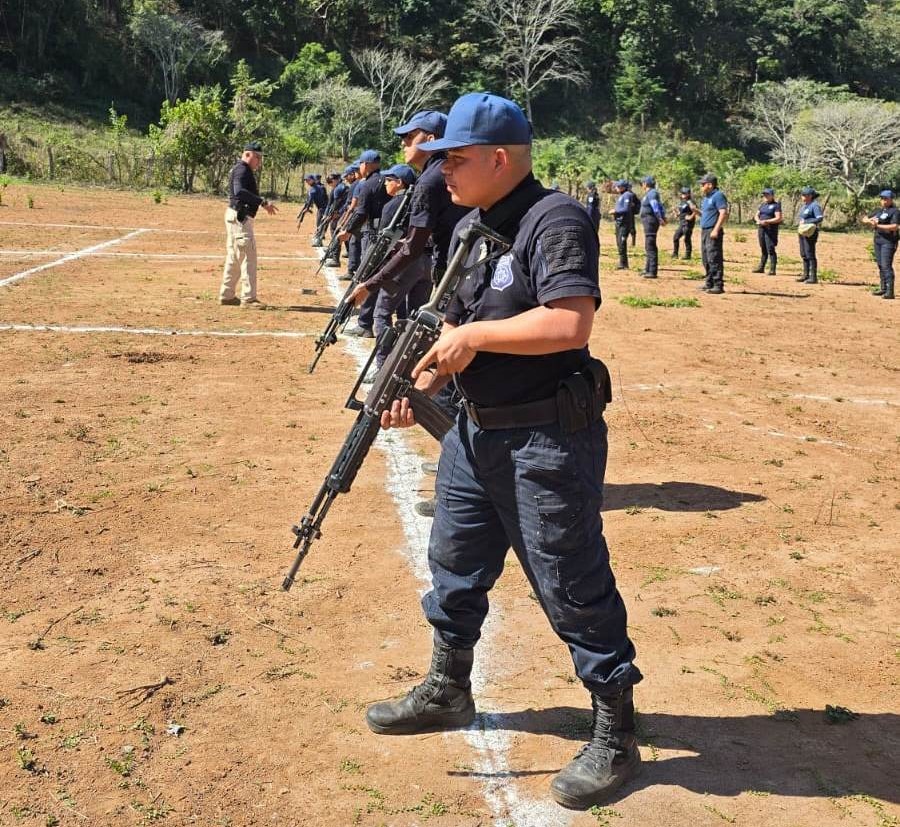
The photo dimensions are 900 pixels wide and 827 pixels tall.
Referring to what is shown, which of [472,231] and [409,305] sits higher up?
[472,231]

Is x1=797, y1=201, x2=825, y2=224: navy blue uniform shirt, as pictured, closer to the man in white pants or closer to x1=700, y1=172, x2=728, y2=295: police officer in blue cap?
x1=700, y1=172, x2=728, y2=295: police officer in blue cap

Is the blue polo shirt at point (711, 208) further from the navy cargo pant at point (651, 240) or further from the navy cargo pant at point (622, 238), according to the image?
the navy cargo pant at point (622, 238)

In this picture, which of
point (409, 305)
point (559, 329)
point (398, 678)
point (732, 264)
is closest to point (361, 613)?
point (398, 678)

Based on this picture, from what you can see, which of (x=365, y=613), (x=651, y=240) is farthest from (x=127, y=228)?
(x=365, y=613)

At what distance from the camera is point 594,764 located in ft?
10.5

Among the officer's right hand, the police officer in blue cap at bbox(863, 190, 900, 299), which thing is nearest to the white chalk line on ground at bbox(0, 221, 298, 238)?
the police officer in blue cap at bbox(863, 190, 900, 299)

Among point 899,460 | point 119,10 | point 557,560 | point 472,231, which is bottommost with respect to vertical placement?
point 899,460

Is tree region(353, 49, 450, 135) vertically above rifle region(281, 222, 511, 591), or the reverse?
tree region(353, 49, 450, 135)

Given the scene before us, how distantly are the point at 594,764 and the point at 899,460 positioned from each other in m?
5.30

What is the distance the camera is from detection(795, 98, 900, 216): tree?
171 feet

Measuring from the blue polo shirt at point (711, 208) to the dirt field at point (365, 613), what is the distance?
8.25 m

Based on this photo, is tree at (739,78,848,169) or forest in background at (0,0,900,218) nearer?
forest in background at (0,0,900,218)

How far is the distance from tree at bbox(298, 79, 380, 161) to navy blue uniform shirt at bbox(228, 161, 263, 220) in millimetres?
48501

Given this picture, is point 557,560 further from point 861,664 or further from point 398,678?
point 861,664
